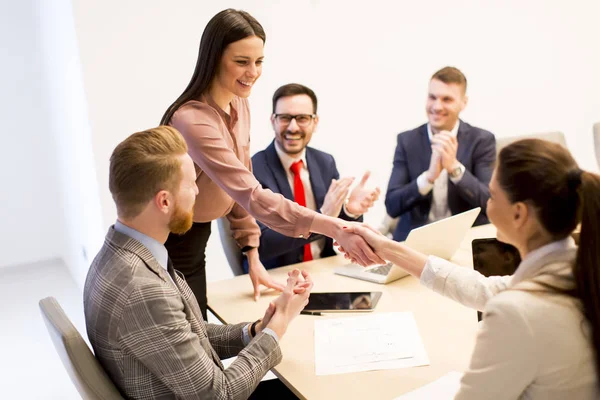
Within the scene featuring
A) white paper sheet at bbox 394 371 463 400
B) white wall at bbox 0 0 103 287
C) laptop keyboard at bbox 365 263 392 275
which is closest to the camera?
white paper sheet at bbox 394 371 463 400

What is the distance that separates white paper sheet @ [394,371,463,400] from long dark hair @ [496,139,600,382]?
15.4 inches

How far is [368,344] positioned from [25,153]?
14.2ft

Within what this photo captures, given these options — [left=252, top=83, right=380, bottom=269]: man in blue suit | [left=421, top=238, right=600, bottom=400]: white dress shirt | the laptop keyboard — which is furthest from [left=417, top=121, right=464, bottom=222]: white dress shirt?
[left=421, top=238, right=600, bottom=400]: white dress shirt

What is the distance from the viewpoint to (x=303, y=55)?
12.6 feet

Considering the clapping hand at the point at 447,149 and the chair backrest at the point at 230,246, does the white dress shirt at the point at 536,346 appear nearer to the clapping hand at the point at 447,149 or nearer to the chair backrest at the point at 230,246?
the chair backrest at the point at 230,246

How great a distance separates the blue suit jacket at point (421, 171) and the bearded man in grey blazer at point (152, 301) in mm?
1706

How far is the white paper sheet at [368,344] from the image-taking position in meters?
1.45

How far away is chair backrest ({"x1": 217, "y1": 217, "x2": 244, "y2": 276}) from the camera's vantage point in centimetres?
237

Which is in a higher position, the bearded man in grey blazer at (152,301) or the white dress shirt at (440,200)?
the bearded man in grey blazer at (152,301)

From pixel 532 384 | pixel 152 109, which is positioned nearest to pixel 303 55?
pixel 152 109

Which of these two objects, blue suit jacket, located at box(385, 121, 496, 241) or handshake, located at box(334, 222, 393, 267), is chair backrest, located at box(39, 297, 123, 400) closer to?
handshake, located at box(334, 222, 393, 267)

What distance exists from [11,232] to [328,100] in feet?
10.1

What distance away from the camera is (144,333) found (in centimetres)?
119

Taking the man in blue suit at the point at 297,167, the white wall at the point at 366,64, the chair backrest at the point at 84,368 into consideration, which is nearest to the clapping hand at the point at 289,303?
the chair backrest at the point at 84,368
